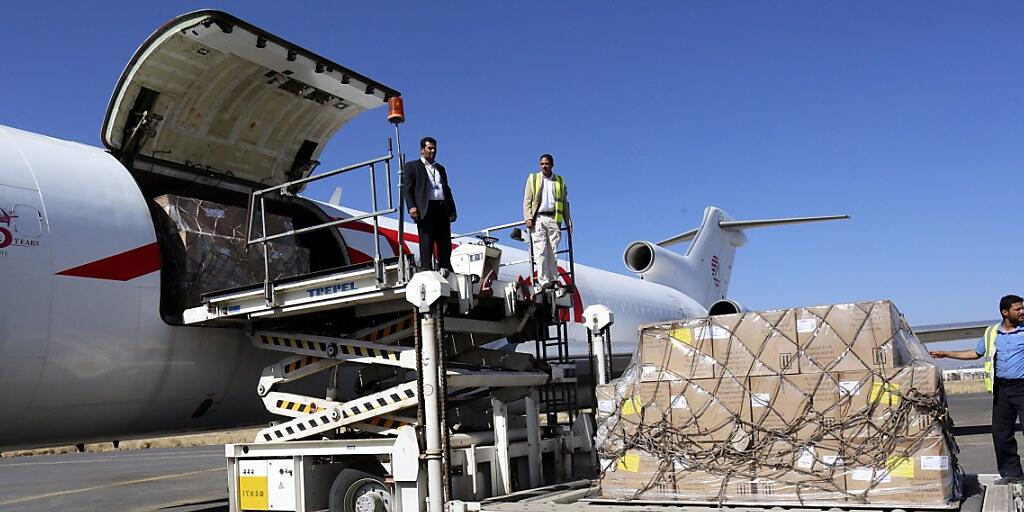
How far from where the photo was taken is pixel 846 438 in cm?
645

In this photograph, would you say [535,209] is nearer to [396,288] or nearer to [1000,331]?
[396,288]

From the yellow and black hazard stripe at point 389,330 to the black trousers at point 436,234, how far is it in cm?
72

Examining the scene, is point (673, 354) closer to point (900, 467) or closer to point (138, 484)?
point (900, 467)

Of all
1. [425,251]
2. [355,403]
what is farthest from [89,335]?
[425,251]

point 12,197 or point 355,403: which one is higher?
point 12,197

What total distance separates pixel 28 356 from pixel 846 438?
6.81 meters

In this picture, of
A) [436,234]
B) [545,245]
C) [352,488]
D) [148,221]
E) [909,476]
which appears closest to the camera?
[909,476]

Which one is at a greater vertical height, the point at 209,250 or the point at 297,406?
the point at 209,250

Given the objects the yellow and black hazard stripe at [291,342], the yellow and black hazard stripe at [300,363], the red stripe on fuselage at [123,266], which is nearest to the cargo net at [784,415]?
the yellow and black hazard stripe at [291,342]

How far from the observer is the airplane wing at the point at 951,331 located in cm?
2394

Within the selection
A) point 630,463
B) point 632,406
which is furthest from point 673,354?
point 630,463

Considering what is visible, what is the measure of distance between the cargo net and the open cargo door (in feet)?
15.7

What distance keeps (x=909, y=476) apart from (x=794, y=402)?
3.05 ft

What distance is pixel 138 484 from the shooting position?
17.2 metres
